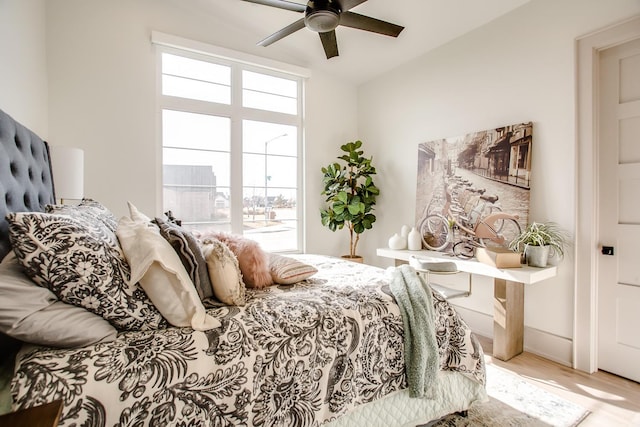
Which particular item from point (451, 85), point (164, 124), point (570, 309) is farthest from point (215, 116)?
point (570, 309)

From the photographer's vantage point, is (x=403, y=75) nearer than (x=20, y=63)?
No

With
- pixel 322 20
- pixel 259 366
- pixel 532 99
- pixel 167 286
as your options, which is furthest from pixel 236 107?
pixel 259 366

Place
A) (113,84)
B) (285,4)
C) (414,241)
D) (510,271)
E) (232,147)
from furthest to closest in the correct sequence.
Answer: (232,147) < (414,241) < (113,84) < (510,271) < (285,4)

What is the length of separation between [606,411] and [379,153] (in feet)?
10.0

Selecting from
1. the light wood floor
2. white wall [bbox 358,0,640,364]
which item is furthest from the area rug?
white wall [bbox 358,0,640,364]

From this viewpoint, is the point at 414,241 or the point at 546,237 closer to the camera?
the point at 546,237

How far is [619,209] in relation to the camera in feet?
7.03

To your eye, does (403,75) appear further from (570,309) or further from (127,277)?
(127,277)

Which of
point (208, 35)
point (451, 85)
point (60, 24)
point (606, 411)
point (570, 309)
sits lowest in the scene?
point (606, 411)

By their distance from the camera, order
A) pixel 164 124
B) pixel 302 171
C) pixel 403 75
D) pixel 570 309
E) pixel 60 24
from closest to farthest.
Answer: pixel 570 309 < pixel 60 24 < pixel 164 124 < pixel 403 75 < pixel 302 171

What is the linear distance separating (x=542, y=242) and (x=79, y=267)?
2791 mm

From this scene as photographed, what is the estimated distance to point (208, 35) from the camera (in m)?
3.19

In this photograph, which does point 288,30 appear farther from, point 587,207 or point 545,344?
point 545,344

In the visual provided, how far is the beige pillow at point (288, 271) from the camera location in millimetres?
1708
